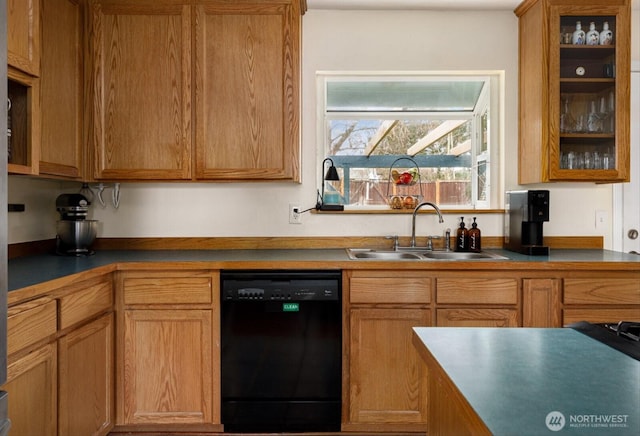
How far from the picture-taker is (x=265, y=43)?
2.39 metres

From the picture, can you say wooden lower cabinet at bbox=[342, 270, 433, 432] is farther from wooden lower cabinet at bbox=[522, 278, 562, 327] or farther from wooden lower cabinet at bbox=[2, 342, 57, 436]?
wooden lower cabinet at bbox=[2, 342, 57, 436]

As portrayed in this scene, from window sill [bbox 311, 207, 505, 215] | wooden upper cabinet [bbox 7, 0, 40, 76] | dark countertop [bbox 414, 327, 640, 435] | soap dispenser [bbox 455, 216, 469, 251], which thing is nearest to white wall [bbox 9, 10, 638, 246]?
window sill [bbox 311, 207, 505, 215]

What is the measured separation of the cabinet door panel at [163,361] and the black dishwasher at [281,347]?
0.40ft

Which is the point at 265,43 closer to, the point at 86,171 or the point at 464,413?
the point at 86,171

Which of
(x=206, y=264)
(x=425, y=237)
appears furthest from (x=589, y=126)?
(x=206, y=264)


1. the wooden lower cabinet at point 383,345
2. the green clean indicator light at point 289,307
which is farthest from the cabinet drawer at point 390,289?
the green clean indicator light at point 289,307

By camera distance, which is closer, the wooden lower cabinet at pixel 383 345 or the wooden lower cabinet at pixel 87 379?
the wooden lower cabinet at pixel 87 379

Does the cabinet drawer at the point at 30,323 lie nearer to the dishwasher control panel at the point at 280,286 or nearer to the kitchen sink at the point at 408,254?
the dishwasher control panel at the point at 280,286

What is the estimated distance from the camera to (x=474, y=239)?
2.60 metres

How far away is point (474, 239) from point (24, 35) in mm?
2498

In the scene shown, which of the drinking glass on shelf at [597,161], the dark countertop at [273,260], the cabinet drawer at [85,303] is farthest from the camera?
the drinking glass on shelf at [597,161]

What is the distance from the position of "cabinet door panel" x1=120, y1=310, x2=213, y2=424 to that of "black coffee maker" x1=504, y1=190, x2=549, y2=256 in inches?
70.2

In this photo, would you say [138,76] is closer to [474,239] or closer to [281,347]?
[281,347]

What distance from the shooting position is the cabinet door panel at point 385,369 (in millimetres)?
2156
